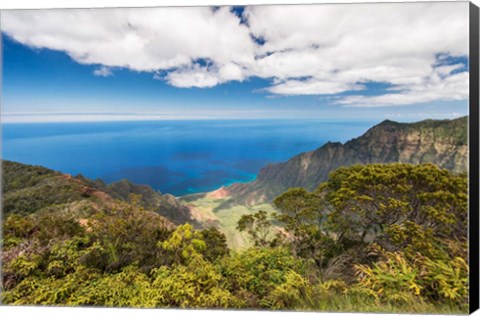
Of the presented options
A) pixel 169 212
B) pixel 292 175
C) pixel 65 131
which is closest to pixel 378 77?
pixel 292 175

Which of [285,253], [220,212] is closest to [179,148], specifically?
[220,212]

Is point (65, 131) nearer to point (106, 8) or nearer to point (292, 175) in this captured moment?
point (106, 8)

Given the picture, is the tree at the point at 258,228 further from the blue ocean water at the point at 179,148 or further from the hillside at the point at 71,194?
the hillside at the point at 71,194

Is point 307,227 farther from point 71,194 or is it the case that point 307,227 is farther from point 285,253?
point 71,194

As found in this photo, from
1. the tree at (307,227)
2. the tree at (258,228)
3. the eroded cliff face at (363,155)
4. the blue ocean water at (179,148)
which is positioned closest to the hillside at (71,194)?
the blue ocean water at (179,148)

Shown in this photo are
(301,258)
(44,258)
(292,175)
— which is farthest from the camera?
(292,175)

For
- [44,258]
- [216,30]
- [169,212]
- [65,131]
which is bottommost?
[44,258]
